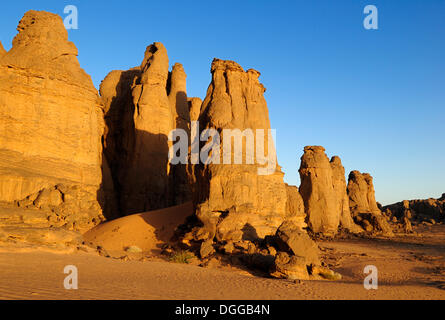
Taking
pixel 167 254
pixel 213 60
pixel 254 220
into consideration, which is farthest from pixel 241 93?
pixel 167 254

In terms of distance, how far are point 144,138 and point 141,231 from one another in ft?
32.1

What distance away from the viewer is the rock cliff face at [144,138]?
917 inches

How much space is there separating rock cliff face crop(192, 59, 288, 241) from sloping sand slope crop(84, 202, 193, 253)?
7.01 feet

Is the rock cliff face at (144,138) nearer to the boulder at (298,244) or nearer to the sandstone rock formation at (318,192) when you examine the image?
the sandstone rock formation at (318,192)

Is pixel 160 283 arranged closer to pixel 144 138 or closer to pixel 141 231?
pixel 141 231

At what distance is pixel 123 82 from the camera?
28891mm

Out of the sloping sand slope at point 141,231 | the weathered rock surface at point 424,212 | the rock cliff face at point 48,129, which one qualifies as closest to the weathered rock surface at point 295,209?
the sloping sand slope at point 141,231

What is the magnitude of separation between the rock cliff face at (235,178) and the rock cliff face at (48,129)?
691 cm

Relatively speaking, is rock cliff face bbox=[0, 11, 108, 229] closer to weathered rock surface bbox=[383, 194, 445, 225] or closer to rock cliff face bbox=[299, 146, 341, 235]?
rock cliff face bbox=[299, 146, 341, 235]

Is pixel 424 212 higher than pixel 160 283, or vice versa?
pixel 160 283

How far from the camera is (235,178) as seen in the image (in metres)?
13.4

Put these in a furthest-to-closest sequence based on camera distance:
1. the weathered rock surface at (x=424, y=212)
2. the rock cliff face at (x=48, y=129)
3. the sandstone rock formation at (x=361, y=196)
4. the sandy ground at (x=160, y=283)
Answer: the weathered rock surface at (x=424, y=212)
the sandstone rock formation at (x=361, y=196)
the rock cliff face at (x=48, y=129)
the sandy ground at (x=160, y=283)

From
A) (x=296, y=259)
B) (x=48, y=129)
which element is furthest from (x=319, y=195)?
(x=48, y=129)
